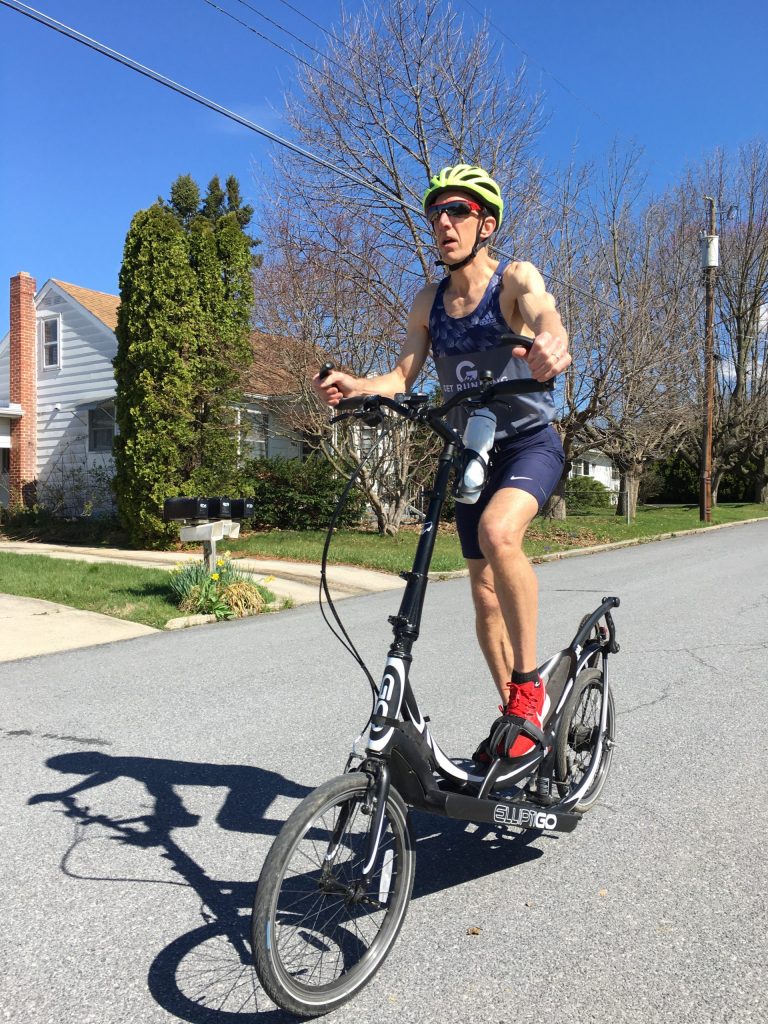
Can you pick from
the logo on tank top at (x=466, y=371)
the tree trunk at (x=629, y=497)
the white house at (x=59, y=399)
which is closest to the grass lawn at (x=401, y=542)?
the tree trunk at (x=629, y=497)

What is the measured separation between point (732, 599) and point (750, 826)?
6.42 m

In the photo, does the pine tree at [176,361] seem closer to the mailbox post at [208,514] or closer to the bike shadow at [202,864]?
the mailbox post at [208,514]

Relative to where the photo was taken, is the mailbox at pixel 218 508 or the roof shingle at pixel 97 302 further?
the roof shingle at pixel 97 302

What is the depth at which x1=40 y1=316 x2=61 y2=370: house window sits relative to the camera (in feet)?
75.3

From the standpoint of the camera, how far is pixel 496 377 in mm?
3156

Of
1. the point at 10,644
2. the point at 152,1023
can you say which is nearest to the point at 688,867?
the point at 152,1023

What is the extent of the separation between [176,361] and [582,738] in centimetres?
1366

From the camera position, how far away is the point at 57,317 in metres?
22.8

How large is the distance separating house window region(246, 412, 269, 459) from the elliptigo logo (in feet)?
48.5

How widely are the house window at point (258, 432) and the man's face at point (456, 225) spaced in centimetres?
1434

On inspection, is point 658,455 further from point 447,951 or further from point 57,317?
point 447,951

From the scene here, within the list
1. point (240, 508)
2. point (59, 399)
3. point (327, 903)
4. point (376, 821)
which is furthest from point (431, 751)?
point (59, 399)

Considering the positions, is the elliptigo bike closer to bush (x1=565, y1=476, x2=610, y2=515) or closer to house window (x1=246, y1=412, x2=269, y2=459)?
house window (x1=246, y1=412, x2=269, y2=459)

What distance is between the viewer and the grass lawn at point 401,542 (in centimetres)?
1345
